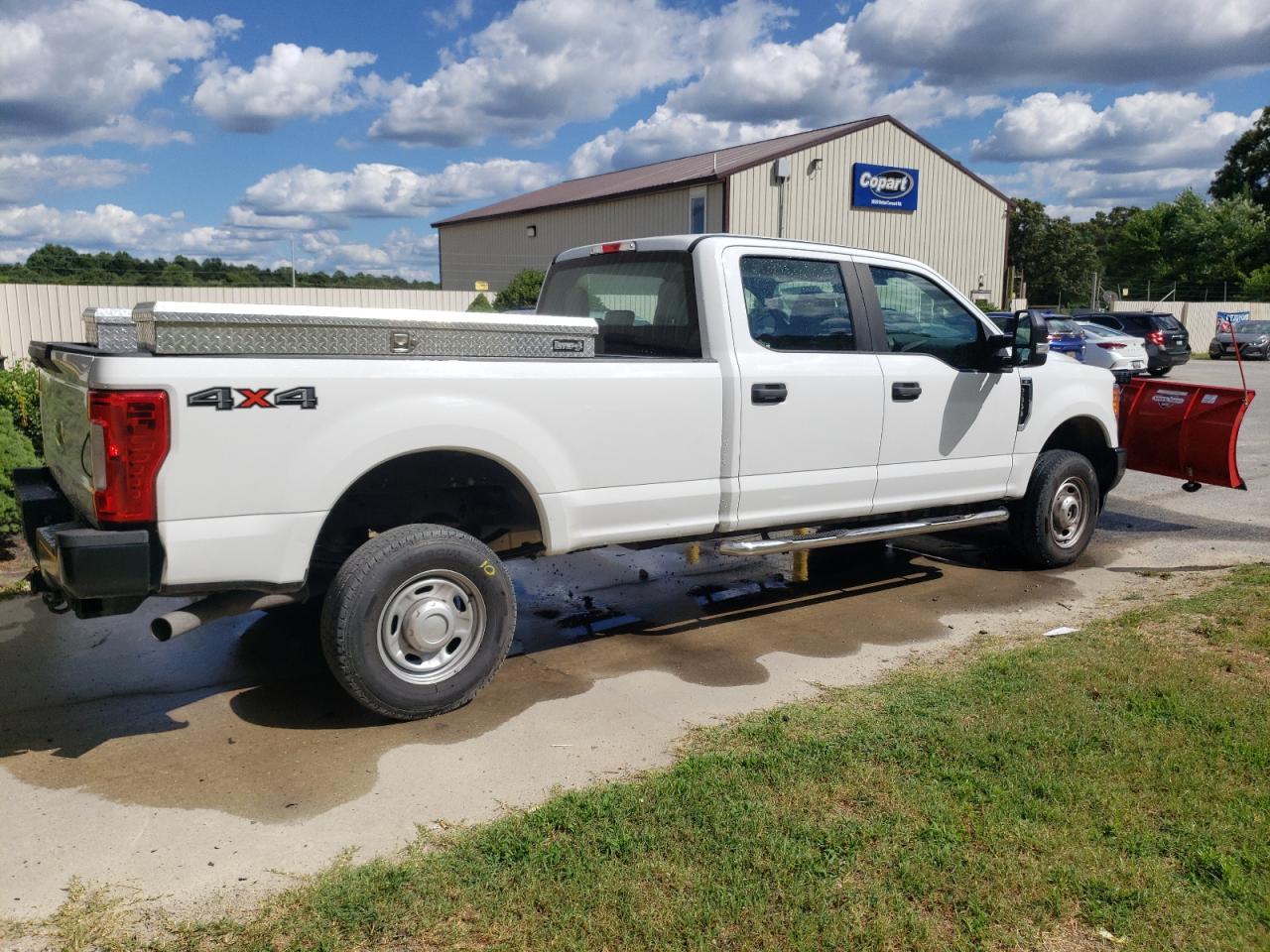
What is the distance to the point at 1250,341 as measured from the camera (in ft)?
114

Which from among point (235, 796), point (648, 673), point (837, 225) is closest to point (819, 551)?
point (648, 673)

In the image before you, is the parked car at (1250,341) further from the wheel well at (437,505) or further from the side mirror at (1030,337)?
the wheel well at (437,505)

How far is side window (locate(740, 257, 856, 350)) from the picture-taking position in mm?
5695

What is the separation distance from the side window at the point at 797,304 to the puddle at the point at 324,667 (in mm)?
1620

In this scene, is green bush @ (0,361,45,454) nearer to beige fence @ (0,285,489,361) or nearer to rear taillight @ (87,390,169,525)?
rear taillight @ (87,390,169,525)

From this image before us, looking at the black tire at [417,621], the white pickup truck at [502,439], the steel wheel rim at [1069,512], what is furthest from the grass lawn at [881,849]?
the steel wheel rim at [1069,512]

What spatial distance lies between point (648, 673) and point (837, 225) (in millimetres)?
25307

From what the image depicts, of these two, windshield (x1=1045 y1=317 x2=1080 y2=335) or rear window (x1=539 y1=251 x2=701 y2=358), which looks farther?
windshield (x1=1045 y1=317 x2=1080 y2=335)

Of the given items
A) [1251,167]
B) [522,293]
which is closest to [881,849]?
[522,293]

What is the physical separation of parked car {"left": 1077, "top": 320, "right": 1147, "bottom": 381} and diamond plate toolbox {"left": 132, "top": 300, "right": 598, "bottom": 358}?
2017 centimetres

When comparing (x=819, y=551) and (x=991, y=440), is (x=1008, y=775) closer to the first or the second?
(x=991, y=440)

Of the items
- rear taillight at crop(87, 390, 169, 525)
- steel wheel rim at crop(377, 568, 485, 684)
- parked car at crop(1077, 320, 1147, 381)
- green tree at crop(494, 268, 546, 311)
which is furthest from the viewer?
green tree at crop(494, 268, 546, 311)

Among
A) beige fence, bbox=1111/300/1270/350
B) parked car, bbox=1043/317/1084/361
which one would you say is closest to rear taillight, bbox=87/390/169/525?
parked car, bbox=1043/317/1084/361

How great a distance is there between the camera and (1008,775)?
13.2ft
